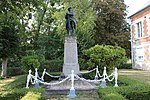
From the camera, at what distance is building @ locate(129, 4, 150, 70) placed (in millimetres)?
31156

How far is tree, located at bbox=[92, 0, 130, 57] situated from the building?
1856 mm

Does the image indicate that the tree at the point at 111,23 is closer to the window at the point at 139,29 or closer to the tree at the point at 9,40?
the window at the point at 139,29

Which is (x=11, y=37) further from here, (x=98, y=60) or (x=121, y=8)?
(x=121, y=8)

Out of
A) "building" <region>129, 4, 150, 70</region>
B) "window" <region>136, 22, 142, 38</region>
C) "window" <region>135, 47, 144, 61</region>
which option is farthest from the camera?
"window" <region>136, 22, 142, 38</region>

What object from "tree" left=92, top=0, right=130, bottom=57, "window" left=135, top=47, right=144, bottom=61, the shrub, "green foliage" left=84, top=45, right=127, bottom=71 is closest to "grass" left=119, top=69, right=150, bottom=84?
"green foliage" left=84, top=45, right=127, bottom=71

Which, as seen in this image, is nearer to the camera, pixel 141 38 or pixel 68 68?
pixel 68 68

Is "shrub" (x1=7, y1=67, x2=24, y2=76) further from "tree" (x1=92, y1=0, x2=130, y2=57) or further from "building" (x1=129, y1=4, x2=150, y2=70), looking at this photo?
"building" (x1=129, y1=4, x2=150, y2=70)

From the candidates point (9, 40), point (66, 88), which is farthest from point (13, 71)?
point (66, 88)

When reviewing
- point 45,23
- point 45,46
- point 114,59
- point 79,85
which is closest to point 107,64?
point 114,59

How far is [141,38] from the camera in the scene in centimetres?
3334

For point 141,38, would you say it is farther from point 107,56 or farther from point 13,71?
point 107,56

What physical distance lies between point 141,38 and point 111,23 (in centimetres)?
640

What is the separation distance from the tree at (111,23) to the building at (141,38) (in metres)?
1.86

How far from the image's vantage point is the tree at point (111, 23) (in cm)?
3678
